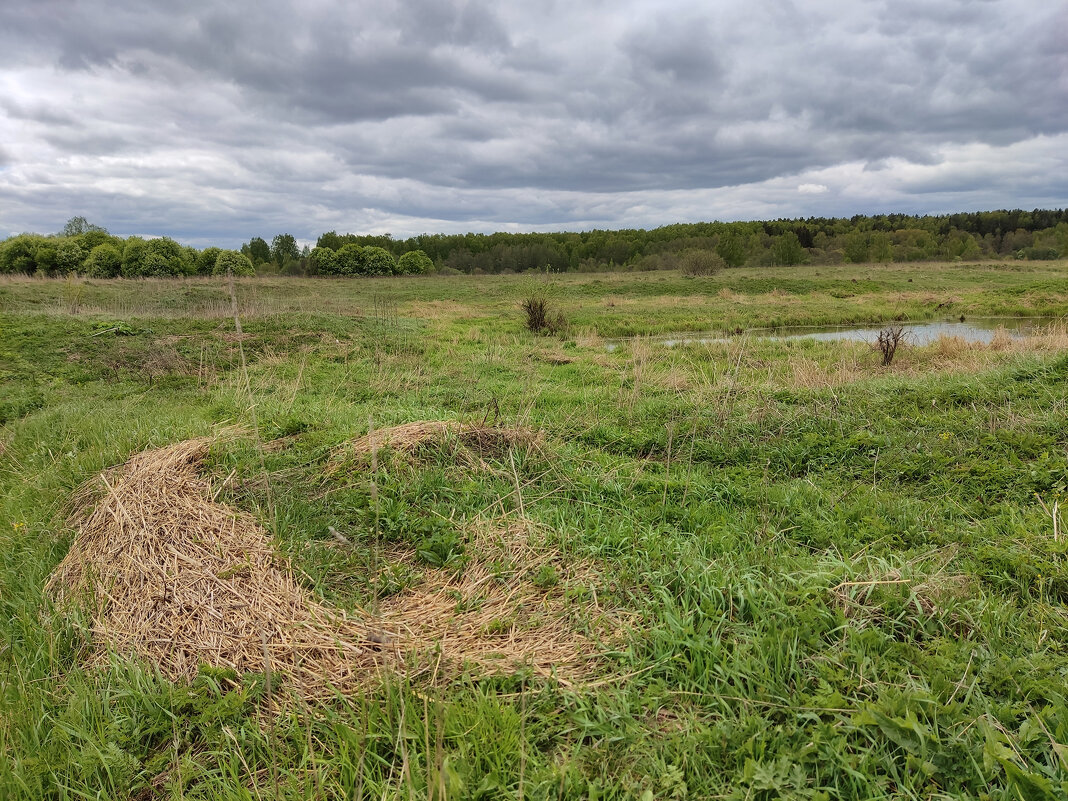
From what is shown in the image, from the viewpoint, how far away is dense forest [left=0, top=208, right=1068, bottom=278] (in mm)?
52719

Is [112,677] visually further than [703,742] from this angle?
Yes

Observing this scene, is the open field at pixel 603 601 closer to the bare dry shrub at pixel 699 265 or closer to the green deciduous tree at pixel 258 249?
the bare dry shrub at pixel 699 265

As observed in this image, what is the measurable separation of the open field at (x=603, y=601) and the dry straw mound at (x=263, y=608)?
0.03m

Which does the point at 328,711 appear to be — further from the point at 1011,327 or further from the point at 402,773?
the point at 1011,327

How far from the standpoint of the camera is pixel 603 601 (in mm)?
3070

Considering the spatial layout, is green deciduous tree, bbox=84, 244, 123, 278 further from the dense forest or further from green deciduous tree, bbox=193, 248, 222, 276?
green deciduous tree, bbox=193, 248, 222, 276

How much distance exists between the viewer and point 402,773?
2010 millimetres

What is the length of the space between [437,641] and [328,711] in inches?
22.2

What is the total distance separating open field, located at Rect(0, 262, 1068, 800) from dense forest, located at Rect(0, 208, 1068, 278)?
42448mm

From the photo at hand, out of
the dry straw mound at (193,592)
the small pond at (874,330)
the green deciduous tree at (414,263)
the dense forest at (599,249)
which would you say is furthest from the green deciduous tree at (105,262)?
the dry straw mound at (193,592)

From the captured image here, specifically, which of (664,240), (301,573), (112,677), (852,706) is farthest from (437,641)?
(664,240)

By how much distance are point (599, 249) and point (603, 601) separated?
294 ft

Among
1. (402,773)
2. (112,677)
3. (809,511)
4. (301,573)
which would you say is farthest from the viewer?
(809,511)

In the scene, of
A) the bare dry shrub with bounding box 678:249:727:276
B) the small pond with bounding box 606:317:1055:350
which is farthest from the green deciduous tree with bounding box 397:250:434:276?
the small pond with bounding box 606:317:1055:350
